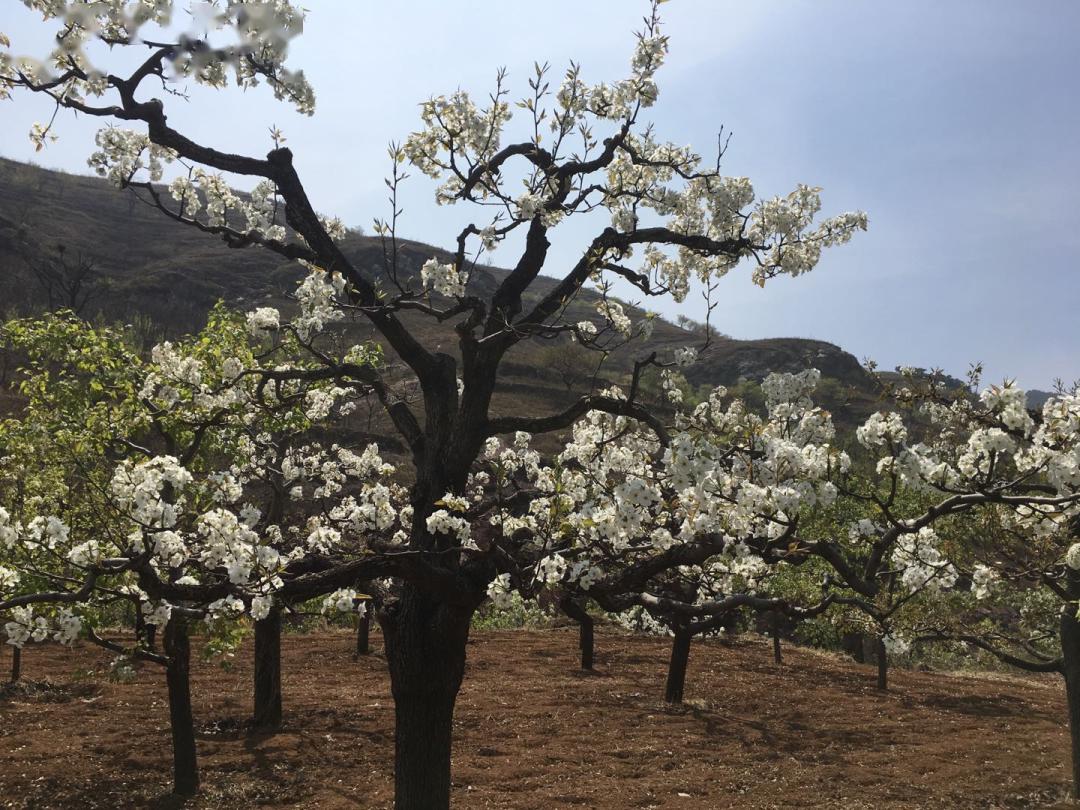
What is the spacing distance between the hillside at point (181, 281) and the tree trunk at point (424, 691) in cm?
6045

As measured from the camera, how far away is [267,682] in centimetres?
1569

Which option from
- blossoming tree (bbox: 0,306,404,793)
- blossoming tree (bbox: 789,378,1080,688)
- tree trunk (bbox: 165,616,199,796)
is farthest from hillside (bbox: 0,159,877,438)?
blossoming tree (bbox: 789,378,1080,688)

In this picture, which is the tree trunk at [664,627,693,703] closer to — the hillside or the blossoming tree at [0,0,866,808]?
the blossoming tree at [0,0,866,808]

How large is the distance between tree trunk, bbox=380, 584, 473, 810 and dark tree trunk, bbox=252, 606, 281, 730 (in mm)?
7898

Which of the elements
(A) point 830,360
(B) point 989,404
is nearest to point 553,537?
(B) point 989,404

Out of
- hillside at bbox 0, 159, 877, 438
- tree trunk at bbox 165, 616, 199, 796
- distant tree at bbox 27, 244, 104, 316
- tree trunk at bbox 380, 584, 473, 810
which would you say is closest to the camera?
tree trunk at bbox 380, 584, 473, 810

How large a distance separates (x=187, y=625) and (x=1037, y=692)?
2628 cm

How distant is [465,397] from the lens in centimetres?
923

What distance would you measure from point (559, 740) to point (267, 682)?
19.8 ft

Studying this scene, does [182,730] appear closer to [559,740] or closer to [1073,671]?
[559,740]

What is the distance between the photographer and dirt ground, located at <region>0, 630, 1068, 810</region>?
12.9m

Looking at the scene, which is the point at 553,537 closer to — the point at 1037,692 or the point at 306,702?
the point at 306,702

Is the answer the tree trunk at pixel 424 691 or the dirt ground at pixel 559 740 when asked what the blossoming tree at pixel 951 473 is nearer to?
the tree trunk at pixel 424 691

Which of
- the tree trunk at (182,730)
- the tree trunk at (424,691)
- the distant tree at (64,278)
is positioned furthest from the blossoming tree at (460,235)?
the distant tree at (64,278)
